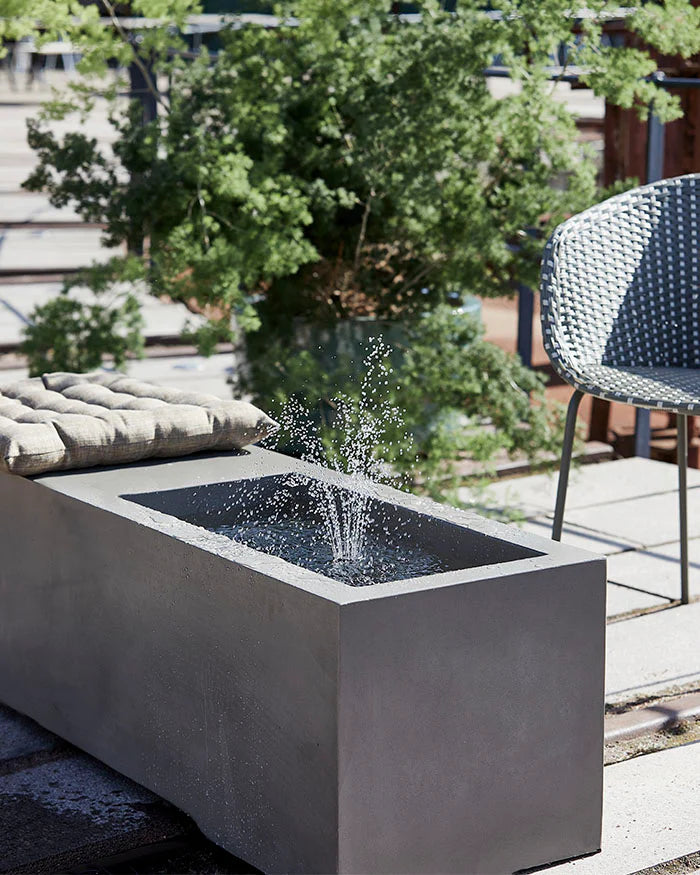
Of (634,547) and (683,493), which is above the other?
(683,493)

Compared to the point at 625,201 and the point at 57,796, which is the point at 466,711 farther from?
the point at 625,201

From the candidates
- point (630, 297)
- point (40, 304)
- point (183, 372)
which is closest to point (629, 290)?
point (630, 297)

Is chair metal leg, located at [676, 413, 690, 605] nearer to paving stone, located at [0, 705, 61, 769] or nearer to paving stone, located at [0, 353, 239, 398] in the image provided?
paving stone, located at [0, 705, 61, 769]

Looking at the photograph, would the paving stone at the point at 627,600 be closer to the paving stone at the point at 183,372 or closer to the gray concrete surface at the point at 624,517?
the gray concrete surface at the point at 624,517

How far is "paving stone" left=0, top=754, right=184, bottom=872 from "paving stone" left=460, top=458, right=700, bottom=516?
171 cm

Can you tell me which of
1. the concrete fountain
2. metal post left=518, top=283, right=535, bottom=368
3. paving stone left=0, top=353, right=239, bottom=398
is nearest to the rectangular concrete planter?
the concrete fountain

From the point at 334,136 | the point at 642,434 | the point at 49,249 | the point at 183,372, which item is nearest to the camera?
the point at 334,136

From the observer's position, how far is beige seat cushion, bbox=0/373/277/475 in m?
2.29

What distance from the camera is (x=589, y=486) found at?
13.3 feet

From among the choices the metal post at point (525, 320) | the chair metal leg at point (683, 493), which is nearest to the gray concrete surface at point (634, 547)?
the chair metal leg at point (683, 493)

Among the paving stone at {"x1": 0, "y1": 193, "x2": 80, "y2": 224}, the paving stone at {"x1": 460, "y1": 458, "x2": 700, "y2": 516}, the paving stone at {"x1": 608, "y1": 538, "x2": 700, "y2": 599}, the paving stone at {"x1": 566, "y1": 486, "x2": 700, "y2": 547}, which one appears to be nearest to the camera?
the paving stone at {"x1": 608, "y1": 538, "x2": 700, "y2": 599}

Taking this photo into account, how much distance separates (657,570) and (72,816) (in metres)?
1.66

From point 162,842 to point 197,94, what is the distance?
7.23 feet

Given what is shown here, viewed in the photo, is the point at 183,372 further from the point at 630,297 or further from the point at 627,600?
the point at 627,600
